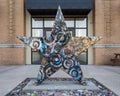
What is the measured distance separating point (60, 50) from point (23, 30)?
11609mm

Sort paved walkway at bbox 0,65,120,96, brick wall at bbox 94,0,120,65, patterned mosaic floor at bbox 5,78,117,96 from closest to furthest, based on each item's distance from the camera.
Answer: patterned mosaic floor at bbox 5,78,117,96 < paved walkway at bbox 0,65,120,96 < brick wall at bbox 94,0,120,65

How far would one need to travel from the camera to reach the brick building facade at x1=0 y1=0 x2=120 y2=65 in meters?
20.8

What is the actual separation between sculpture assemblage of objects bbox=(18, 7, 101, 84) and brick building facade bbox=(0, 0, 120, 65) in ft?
37.0

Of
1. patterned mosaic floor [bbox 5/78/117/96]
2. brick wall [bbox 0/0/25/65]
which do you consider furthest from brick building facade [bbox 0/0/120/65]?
patterned mosaic floor [bbox 5/78/117/96]

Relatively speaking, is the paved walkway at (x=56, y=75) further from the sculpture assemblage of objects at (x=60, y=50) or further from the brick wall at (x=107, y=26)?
the brick wall at (x=107, y=26)

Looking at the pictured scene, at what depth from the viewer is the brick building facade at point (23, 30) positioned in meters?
20.8

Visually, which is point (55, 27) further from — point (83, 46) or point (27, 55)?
point (27, 55)

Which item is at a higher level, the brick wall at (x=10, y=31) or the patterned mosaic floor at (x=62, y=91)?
the brick wall at (x=10, y=31)

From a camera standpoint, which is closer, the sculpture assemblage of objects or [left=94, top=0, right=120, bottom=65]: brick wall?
the sculpture assemblage of objects

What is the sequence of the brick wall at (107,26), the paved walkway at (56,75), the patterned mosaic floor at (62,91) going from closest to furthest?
the patterned mosaic floor at (62,91)
the paved walkway at (56,75)
the brick wall at (107,26)

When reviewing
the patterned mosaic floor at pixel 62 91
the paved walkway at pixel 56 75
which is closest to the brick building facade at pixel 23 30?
the paved walkway at pixel 56 75

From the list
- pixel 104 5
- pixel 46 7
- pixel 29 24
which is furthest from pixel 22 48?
pixel 104 5

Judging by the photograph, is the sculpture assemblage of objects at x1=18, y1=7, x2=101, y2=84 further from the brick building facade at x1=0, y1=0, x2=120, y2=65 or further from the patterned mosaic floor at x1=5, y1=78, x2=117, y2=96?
the brick building facade at x1=0, y1=0, x2=120, y2=65

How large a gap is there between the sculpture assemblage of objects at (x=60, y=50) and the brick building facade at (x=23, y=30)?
1127 centimetres
